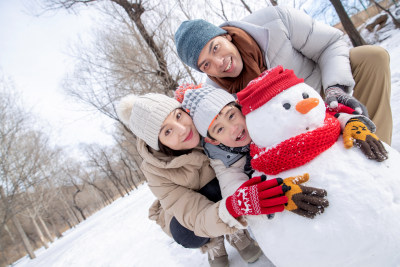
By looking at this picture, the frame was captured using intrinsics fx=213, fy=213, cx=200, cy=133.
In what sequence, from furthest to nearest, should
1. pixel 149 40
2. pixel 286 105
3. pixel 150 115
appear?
pixel 149 40
pixel 150 115
pixel 286 105

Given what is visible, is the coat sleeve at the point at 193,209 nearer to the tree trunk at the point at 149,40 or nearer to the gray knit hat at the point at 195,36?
the gray knit hat at the point at 195,36

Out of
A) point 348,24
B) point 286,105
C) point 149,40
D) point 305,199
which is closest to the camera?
point 305,199

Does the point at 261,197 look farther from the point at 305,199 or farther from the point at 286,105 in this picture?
the point at 286,105

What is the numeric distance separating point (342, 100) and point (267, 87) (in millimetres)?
589

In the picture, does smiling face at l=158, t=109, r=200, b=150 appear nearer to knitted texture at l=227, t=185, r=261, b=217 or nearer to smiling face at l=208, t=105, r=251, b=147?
smiling face at l=208, t=105, r=251, b=147

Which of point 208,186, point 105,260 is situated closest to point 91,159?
point 105,260

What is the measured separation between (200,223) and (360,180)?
33.9 inches

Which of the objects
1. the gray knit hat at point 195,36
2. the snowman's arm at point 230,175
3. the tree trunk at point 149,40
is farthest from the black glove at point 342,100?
the tree trunk at point 149,40

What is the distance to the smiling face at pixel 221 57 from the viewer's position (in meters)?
1.67

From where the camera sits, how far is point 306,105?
0.87m

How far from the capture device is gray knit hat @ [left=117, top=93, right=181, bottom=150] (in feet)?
4.77

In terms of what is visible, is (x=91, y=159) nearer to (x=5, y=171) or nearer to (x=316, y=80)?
(x=5, y=171)

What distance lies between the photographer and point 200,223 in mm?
1299

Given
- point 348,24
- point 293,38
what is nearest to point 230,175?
point 293,38
